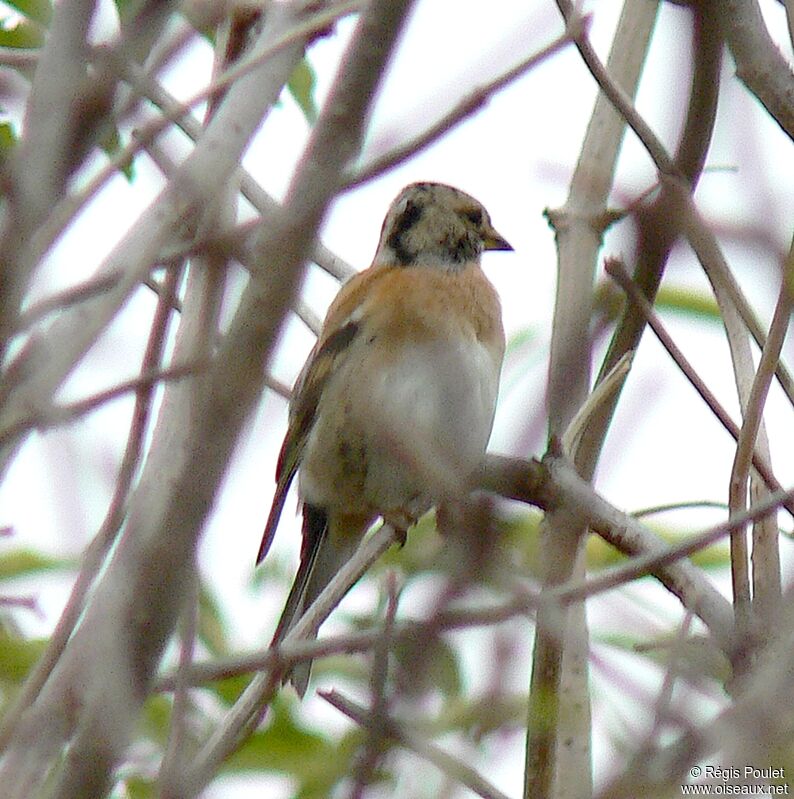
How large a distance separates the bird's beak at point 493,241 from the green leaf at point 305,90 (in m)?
1.44

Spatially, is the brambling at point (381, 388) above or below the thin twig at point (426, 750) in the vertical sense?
above

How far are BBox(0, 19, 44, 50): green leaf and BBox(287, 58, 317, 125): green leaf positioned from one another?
65 centimetres

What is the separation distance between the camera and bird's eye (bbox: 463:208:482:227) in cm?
465

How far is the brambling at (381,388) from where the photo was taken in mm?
3955

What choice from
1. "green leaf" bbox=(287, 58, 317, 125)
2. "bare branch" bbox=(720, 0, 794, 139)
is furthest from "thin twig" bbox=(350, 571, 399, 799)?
"green leaf" bbox=(287, 58, 317, 125)

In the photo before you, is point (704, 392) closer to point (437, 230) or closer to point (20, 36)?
point (20, 36)

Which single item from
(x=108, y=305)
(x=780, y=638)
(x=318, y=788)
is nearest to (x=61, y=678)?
(x=108, y=305)

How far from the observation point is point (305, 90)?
130 inches

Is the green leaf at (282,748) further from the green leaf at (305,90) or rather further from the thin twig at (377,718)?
the thin twig at (377,718)

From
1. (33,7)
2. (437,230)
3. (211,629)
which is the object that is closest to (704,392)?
(33,7)

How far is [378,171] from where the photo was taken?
59.7 inches

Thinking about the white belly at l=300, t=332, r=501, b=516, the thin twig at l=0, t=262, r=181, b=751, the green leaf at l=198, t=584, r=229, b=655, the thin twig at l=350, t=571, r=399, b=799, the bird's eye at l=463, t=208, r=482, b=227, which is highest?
the bird's eye at l=463, t=208, r=482, b=227

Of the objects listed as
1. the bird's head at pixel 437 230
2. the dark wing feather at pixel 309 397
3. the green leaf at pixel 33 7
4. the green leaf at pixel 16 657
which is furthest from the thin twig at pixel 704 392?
the bird's head at pixel 437 230

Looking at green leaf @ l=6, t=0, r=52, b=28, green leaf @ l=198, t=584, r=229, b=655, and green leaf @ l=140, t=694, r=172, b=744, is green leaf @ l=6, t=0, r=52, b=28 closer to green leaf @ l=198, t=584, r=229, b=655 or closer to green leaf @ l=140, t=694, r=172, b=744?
green leaf @ l=140, t=694, r=172, b=744
